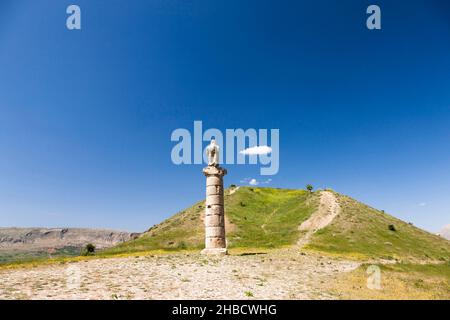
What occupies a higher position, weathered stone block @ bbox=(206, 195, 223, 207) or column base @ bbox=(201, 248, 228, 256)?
weathered stone block @ bbox=(206, 195, 223, 207)

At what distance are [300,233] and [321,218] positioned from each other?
6.80 meters

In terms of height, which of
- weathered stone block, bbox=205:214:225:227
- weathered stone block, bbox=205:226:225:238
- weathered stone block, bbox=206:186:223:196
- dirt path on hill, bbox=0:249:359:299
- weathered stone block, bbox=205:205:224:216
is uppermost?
weathered stone block, bbox=206:186:223:196

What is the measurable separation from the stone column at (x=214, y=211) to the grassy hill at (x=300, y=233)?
13796mm

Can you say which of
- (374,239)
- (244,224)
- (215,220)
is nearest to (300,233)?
(374,239)

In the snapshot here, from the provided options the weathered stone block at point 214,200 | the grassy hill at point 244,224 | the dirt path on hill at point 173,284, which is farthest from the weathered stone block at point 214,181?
the grassy hill at point 244,224

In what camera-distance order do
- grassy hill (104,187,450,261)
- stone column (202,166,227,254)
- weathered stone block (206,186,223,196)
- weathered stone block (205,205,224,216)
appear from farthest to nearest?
grassy hill (104,187,450,261)
weathered stone block (206,186,223,196)
weathered stone block (205,205,224,216)
stone column (202,166,227,254)

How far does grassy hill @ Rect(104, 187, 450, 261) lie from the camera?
136ft

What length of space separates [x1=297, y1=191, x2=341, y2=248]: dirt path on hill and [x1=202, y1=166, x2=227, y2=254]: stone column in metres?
17.9

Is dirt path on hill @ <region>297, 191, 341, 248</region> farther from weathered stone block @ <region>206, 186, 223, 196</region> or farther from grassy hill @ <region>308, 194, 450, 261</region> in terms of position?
weathered stone block @ <region>206, 186, 223, 196</region>

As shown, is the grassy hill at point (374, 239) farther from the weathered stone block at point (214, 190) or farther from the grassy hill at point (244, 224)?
the weathered stone block at point (214, 190)

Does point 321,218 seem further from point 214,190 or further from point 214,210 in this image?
point 214,190

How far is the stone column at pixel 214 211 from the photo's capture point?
89.8 ft

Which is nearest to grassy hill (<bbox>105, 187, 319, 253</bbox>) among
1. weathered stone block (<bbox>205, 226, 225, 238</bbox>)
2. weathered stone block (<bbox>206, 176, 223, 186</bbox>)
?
weathered stone block (<bbox>205, 226, 225, 238</bbox>)

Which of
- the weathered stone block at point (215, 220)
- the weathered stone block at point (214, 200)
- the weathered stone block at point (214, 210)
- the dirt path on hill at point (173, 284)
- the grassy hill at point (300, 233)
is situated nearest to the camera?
the dirt path on hill at point (173, 284)
